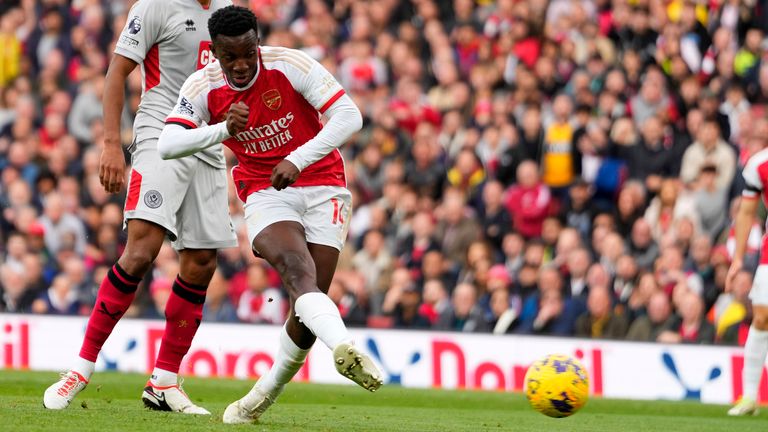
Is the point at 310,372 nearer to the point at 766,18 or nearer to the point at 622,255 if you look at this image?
the point at 622,255

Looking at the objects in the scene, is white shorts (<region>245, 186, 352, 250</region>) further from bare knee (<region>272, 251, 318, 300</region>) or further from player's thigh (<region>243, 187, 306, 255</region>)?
bare knee (<region>272, 251, 318, 300</region>)

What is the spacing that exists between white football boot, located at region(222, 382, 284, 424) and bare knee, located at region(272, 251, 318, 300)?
650mm

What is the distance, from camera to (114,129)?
8469 millimetres

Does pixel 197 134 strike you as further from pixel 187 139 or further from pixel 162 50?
pixel 162 50

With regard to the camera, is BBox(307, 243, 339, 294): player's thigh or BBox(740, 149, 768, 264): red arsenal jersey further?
BBox(740, 149, 768, 264): red arsenal jersey

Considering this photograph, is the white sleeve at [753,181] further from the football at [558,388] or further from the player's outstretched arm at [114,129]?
the player's outstretched arm at [114,129]

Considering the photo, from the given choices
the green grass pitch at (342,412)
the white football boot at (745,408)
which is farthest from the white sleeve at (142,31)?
the white football boot at (745,408)

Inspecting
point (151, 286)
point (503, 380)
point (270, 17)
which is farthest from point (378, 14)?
point (503, 380)

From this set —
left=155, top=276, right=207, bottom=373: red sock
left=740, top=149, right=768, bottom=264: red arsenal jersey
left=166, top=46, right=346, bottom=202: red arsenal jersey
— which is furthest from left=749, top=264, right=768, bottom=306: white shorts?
left=155, top=276, right=207, bottom=373: red sock

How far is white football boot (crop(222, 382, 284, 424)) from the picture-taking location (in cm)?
791

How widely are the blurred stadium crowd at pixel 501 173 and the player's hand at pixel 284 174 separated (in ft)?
24.3

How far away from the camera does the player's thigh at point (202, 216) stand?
877cm

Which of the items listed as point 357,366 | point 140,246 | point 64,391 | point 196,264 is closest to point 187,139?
point 140,246

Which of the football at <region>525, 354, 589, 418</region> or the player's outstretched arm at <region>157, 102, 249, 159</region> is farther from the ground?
the player's outstretched arm at <region>157, 102, 249, 159</region>
